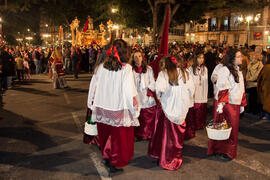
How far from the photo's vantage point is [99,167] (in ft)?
14.3

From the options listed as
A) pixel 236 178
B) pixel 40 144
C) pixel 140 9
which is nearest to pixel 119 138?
pixel 236 178

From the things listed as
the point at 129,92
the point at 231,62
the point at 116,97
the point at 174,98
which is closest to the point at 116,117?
the point at 116,97

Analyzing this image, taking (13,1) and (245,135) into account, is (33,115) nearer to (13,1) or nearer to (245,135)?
(245,135)

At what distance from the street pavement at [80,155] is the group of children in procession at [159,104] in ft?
0.77

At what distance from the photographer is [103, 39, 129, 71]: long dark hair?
377 centimetres

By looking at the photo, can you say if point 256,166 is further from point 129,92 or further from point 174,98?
point 129,92

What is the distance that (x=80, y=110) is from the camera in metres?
8.10

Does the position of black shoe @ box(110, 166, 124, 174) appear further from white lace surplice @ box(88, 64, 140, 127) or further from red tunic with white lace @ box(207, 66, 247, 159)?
red tunic with white lace @ box(207, 66, 247, 159)

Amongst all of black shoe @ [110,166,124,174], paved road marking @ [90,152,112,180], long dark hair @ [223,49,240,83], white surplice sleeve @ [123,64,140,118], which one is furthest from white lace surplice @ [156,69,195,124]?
paved road marking @ [90,152,112,180]

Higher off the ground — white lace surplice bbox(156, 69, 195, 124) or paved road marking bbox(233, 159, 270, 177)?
white lace surplice bbox(156, 69, 195, 124)

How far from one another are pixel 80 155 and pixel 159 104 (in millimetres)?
1801

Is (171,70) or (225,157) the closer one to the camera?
(171,70)

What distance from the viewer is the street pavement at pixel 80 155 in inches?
162

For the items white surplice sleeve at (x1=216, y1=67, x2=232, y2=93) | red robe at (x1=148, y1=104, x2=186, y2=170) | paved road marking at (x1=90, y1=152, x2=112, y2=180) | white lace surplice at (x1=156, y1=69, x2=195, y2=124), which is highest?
white surplice sleeve at (x1=216, y1=67, x2=232, y2=93)
